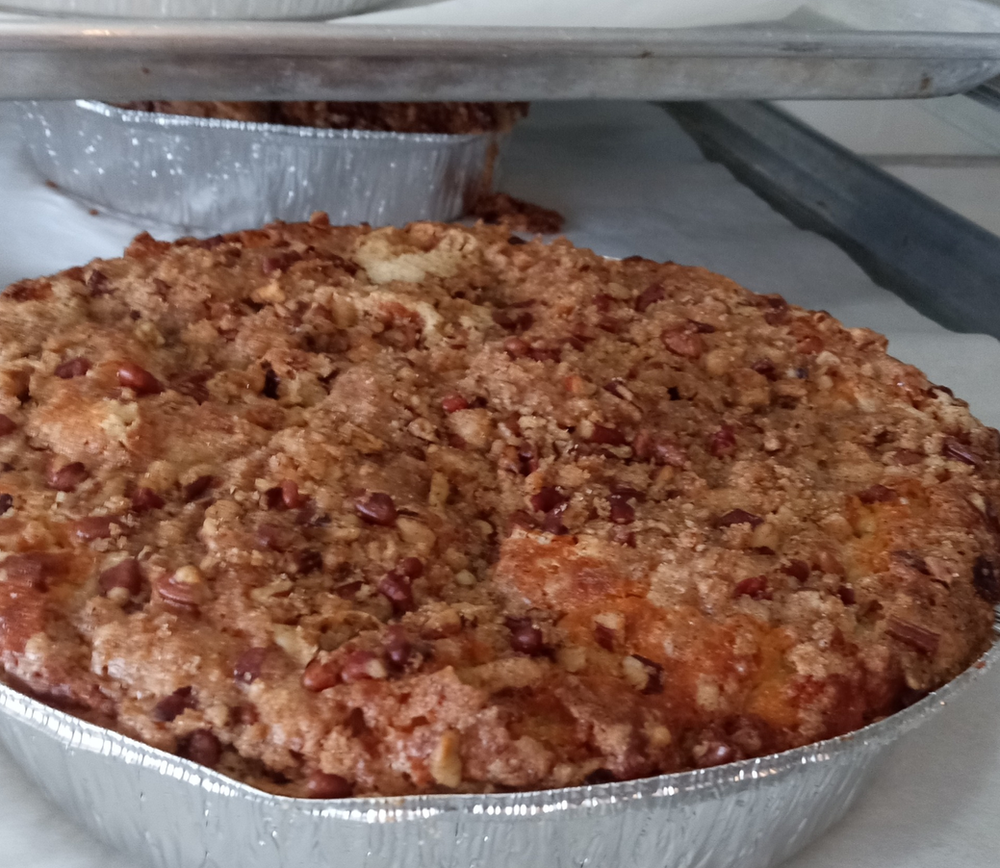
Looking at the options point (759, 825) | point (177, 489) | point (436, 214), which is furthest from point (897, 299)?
point (177, 489)

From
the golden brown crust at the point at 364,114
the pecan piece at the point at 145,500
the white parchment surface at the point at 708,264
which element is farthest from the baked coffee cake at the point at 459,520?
the golden brown crust at the point at 364,114

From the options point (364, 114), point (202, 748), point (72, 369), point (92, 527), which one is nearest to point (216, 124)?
point (364, 114)

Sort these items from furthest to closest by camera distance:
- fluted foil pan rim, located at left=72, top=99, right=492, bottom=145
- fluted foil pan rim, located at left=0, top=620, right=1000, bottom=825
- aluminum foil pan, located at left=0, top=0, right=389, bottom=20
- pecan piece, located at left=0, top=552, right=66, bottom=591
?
fluted foil pan rim, located at left=72, top=99, right=492, bottom=145 < aluminum foil pan, located at left=0, top=0, right=389, bottom=20 < pecan piece, located at left=0, top=552, right=66, bottom=591 < fluted foil pan rim, located at left=0, top=620, right=1000, bottom=825

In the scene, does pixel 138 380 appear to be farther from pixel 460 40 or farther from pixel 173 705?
pixel 460 40

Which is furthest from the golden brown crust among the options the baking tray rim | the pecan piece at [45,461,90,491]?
the pecan piece at [45,461,90,491]

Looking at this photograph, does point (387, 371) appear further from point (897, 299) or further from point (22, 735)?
point (897, 299)

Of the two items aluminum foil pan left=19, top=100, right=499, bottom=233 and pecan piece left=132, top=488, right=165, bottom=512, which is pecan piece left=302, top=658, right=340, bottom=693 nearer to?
pecan piece left=132, top=488, right=165, bottom=512
